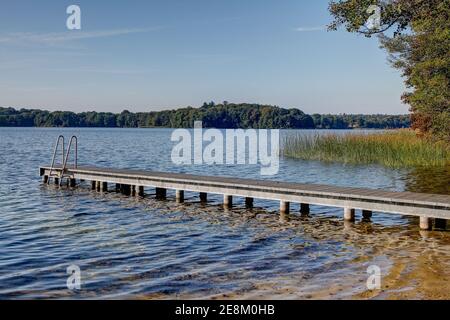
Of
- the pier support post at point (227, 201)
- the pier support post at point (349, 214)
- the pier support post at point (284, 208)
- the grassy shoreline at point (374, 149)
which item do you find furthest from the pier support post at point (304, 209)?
the grassy shoreline at point (374, 149)

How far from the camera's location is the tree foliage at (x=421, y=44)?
1338 centimetres

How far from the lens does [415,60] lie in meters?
26.0

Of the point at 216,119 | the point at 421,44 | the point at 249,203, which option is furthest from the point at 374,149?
the point at 216,119

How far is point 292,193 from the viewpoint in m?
14.1

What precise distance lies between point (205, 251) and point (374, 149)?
809 inches

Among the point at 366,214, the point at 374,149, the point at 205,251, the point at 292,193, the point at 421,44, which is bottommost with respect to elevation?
the point at 205,251

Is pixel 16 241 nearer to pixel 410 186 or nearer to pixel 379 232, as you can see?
pixel 379 232

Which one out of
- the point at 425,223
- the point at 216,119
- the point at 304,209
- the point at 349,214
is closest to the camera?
the point at 425,223

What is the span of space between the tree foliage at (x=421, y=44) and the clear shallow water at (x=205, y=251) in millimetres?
5073

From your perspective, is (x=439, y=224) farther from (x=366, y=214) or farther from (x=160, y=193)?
(x=160, y=193)

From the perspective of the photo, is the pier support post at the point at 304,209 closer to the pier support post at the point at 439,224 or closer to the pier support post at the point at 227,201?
the pier support post at the point at 227,201

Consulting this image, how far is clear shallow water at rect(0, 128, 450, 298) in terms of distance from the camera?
26.0 feet
